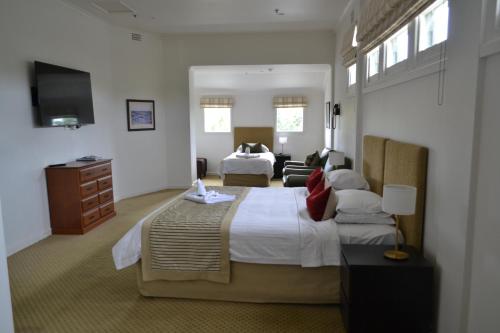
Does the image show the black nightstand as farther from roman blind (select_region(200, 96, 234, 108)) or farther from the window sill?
the window sill

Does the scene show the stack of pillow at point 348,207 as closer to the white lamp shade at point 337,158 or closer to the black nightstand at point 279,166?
the white lamp shade at point 337,158

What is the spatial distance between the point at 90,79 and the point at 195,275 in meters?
3.90

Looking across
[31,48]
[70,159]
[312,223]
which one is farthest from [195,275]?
[31,48]

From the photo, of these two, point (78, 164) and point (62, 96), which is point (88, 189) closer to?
point (78, 164)

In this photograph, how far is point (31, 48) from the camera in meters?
4.12

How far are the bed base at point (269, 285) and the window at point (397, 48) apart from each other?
1.94m

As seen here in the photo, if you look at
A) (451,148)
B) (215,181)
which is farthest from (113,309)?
(215,181)

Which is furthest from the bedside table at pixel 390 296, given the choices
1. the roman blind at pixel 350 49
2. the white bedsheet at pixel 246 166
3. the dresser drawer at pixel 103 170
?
the white bedsheet at pixel 246 166

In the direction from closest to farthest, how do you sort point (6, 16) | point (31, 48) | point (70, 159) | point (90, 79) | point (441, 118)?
1. point (441, 118)
2. point (6, 16)
3. point (31, 48)
4. point (70, 159)
5. point (90, 79)

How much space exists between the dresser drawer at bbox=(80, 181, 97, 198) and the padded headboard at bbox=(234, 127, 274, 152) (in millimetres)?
5081

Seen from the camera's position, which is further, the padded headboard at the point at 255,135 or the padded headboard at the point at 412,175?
the padded headboard at the point at 255,135

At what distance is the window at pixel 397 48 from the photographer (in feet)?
9.71

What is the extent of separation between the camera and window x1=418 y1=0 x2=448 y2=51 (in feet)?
7.41

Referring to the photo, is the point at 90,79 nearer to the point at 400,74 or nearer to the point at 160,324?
the point at 160,324
